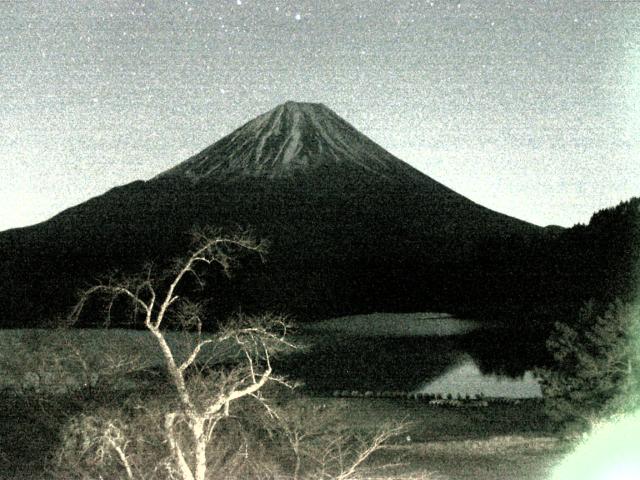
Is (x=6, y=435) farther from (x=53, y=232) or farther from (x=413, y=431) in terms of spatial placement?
(x=53, y=232)

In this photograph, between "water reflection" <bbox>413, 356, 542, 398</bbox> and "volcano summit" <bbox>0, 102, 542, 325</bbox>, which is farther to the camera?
"volcano summit" <bbox>0, 102, 542, 325</bbox>

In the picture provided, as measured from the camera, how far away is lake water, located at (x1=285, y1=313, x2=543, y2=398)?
27.1m

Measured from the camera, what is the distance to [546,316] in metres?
58.9

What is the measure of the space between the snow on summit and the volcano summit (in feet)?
0.92

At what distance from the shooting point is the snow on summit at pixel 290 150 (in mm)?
153875

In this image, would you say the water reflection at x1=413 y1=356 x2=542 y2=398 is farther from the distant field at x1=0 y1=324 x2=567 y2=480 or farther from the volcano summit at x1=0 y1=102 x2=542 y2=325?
the volcano summit at x1=0 y1=102 x2=542 y2=325

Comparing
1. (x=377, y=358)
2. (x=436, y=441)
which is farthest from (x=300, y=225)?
(x=436, y=441)

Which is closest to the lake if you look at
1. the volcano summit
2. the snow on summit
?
the volcano summit

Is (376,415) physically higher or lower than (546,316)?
higher

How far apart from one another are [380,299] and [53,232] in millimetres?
66145

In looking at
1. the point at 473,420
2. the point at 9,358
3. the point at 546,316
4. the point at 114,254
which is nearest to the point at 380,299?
the point at 546,316

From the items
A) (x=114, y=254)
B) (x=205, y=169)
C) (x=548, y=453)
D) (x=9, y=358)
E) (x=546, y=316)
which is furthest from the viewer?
(x=205, y=169)

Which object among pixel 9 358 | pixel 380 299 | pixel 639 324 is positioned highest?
pixel 639 324

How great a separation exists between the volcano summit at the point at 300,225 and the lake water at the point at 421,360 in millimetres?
21059
